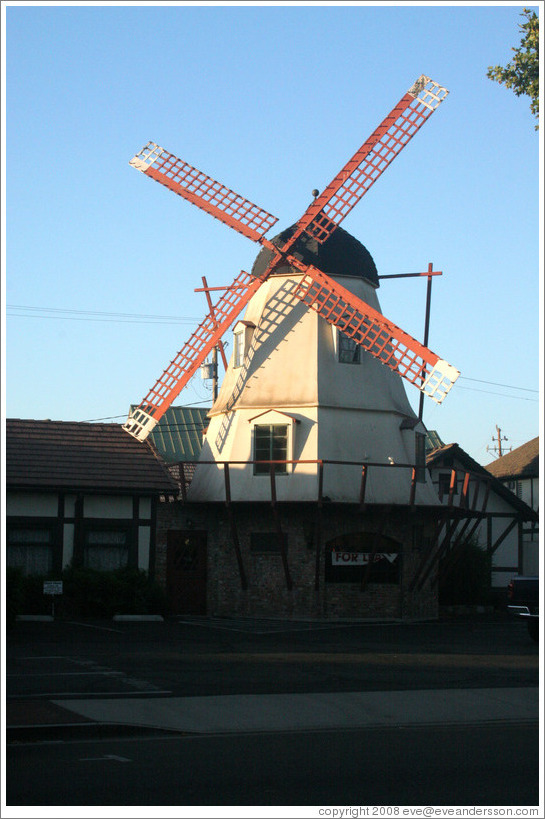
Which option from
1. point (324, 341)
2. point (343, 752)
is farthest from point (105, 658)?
point (324, 341)

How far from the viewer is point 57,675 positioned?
15953mm

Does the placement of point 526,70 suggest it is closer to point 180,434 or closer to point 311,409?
point 311,409

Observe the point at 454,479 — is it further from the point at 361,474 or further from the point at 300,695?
the point at 300,695

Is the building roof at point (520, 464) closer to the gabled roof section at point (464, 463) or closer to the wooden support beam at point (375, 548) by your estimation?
the gabled roof section at point (464, 463)

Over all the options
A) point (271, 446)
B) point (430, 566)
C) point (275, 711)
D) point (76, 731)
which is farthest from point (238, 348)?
point (76, 731)

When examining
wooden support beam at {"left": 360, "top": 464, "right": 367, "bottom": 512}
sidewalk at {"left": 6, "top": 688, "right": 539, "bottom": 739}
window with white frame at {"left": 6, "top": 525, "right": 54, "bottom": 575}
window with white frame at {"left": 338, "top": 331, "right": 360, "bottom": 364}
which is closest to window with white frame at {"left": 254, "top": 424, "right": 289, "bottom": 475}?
wooden support beam at {"left": 360, "top": 464, "right": 367, "bottom": 512}

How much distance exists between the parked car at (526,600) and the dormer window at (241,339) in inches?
406

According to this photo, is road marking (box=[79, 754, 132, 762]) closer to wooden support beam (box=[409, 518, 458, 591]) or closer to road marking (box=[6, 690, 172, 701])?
road marking (box=[6, 690, 172, 701])

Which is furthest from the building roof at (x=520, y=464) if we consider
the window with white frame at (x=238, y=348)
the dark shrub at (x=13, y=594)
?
the dark shrub at (x=13, y=594)

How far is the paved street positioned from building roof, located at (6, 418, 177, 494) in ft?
17.2

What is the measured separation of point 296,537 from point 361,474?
8.03ft

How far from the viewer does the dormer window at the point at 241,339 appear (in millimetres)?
29188

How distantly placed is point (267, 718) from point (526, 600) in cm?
1186

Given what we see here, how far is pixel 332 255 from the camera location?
94.9ft
